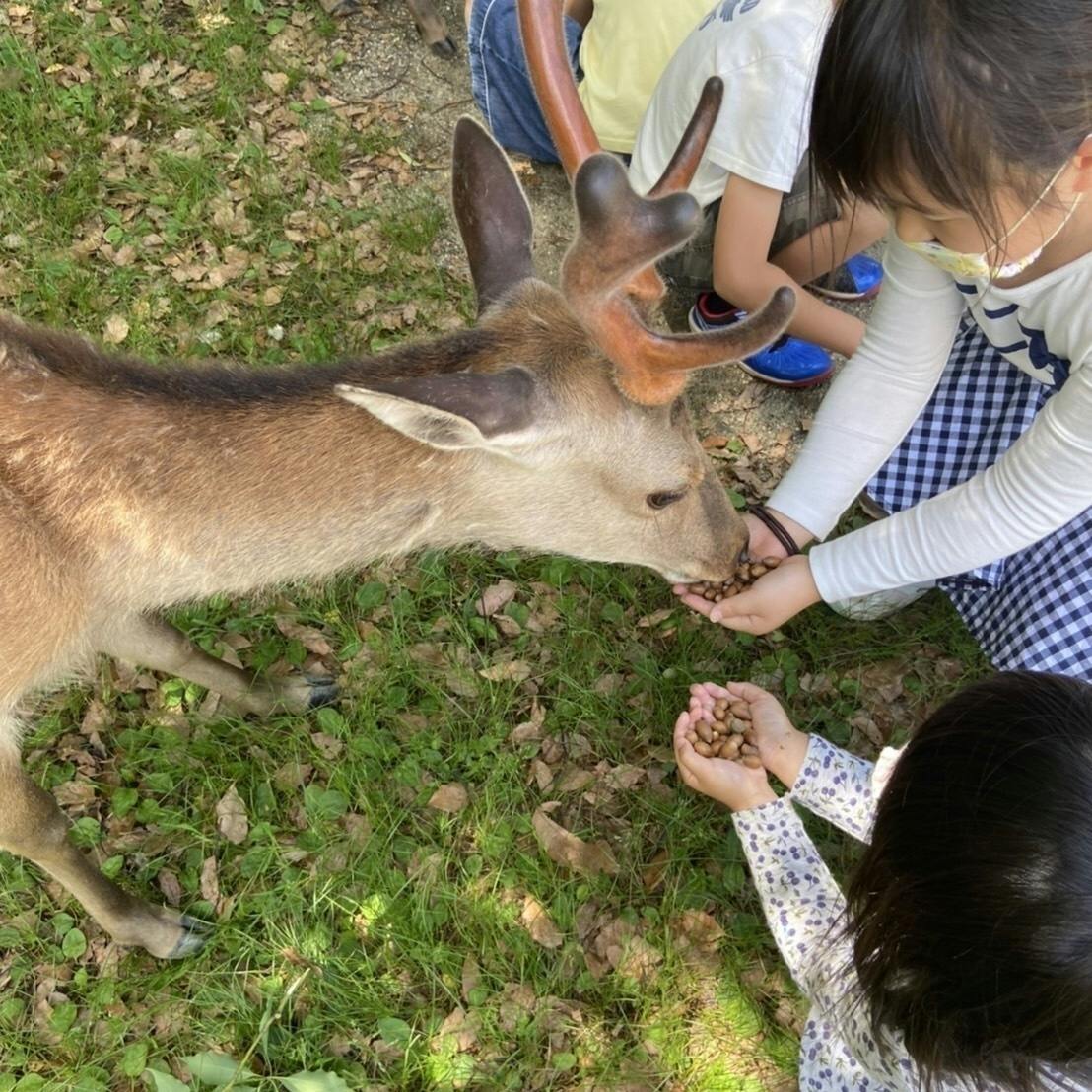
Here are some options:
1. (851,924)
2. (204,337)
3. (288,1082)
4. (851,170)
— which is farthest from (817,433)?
(204,337)

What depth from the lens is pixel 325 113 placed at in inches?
212

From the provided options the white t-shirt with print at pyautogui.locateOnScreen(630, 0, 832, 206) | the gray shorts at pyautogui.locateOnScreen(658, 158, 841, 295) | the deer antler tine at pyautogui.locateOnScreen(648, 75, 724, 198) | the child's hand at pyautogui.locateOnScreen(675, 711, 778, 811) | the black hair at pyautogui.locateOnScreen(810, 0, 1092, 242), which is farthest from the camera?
the gray shorts at pyautogui.locateOnScreen(658, 158, 841, 295)

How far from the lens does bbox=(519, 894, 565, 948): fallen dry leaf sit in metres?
3.30

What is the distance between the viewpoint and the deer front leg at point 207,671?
10.6 ft

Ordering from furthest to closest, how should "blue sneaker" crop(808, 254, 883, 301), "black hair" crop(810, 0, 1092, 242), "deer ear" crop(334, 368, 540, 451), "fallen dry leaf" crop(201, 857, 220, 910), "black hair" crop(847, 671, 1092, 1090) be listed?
"blue sneaker" crop(808, 254, 883, 301) → "fallen dry leaf" crop(201, 857, 220, 910) → "deer ear" crop(334, 368, 540, 451) → "black hair" crop(810, 0, 1092, 242) → "black hair" crop(847, 671, 1092, 1090)

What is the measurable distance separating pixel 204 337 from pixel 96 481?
2.30 metres

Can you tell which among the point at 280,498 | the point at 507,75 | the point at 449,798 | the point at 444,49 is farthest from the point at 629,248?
the point at 444,49

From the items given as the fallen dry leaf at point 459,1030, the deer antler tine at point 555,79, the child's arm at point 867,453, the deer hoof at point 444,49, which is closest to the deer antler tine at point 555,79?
the deer antler tine at point 555,79

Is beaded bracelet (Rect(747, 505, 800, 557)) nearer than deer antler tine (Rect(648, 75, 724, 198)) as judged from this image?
No

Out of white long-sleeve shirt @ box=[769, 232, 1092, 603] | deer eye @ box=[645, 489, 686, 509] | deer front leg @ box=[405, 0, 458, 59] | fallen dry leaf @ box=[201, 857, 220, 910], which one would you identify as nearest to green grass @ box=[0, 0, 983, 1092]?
fallen dry leaf @ box=[201, 857, 220, 910]

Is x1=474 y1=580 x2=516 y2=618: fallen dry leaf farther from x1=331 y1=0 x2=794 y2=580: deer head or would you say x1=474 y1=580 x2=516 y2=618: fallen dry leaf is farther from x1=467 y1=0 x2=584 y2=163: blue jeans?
x1=467 y1=0 x2=584 y2=163: blue jeans

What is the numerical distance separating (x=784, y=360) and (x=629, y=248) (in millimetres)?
2282

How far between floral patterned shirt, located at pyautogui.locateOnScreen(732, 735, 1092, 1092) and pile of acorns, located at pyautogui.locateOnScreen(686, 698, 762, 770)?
0.16 meters

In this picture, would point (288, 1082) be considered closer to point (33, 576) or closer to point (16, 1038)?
point (16, 1038)
